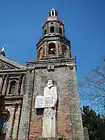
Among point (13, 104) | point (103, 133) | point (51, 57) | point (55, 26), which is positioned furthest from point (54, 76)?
point (103, 133)

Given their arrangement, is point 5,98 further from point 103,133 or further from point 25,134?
point 103,133

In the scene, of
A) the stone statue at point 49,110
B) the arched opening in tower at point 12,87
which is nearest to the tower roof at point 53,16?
the arched opening in tower at point 12,87

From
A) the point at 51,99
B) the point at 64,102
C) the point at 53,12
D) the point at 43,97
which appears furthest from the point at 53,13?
the point at 64,102

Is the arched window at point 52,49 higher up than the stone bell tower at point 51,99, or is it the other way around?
the arched window at point 52,49

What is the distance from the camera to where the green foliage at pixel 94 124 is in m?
21.9

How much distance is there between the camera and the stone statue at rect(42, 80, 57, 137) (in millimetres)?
11867

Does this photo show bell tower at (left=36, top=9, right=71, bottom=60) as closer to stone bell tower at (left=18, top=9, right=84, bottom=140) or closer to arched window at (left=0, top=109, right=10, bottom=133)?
stone bell tower at (left=18, top=9, right=84, bottom=140)

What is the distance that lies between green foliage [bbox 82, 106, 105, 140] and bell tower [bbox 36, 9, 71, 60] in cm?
936

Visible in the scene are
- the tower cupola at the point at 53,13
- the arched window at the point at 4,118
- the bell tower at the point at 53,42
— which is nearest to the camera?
the arched window at the point at 4,118

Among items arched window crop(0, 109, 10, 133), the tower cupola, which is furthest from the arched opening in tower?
the tower cupola

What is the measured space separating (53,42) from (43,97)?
6.95 m

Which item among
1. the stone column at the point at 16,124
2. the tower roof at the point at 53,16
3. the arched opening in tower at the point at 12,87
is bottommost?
the stone column at the point at 16,124

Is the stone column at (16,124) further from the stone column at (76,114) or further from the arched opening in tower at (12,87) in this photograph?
the stone column at (76,114)

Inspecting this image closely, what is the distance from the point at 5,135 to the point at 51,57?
7.68 m
